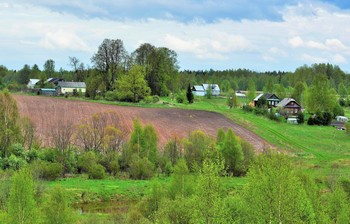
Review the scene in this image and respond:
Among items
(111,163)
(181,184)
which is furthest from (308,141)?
(181,184)

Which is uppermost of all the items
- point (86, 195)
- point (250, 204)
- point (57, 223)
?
point (250, 204)

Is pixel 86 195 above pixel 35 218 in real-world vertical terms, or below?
→ below

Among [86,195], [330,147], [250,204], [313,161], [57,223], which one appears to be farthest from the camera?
[330,147]

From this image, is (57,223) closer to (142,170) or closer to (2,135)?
(142,170)

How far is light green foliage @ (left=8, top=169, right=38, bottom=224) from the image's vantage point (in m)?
21.6

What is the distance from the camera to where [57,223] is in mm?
23391

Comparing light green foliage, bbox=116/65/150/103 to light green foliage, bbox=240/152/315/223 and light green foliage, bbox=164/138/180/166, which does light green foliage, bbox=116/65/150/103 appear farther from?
light green foliage, bbox=240/152/315/223

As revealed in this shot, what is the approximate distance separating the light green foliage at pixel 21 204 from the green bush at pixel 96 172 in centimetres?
2449

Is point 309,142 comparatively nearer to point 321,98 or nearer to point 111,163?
point 321,98

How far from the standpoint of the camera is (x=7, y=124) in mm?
47938

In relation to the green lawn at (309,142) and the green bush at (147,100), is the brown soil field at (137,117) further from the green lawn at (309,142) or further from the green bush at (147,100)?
the green bush at (147,100)

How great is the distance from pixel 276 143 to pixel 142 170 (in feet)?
85.9

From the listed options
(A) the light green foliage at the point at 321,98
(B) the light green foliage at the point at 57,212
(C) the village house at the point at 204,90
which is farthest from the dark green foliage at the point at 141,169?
(C) the village house at the point at 204,90

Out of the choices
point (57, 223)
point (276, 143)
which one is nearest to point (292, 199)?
point (57, 223)
